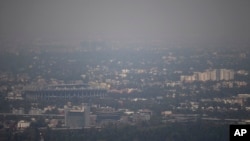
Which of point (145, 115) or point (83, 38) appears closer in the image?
point (145, 115)

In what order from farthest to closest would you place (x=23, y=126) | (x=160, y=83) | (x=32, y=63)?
(x=32, y=63) < (x=160, y=83) < (x=23, y=126)

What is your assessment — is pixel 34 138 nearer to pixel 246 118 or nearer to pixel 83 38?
pixel 246 118

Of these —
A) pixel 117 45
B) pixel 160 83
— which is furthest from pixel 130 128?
pixel 117 45

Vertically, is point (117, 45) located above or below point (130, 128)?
above

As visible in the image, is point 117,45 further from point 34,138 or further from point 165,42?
point 34,138

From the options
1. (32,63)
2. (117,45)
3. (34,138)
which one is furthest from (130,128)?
(117,45)

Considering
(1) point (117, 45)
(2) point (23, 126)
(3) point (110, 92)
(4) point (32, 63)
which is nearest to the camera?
(2) point (23, 126)
